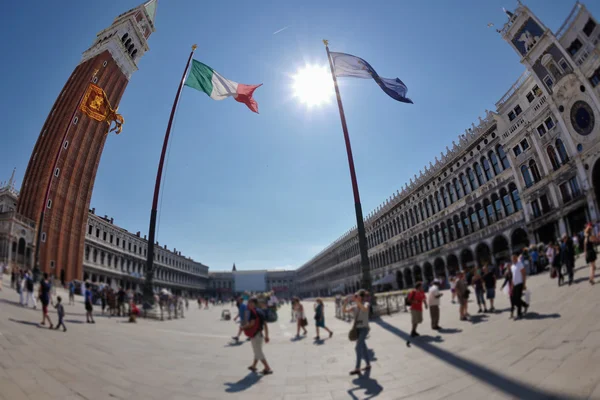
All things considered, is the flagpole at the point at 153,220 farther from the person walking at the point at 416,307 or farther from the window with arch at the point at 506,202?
the window with arch at the point at 506,202

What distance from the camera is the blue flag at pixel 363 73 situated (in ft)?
55.1

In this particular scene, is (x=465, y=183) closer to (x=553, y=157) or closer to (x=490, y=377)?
(x=553, y=157)

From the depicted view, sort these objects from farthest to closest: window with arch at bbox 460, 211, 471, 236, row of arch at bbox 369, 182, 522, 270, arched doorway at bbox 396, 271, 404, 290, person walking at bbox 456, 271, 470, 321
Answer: arched doorway at bbox 396, 271, 404, 290 → window with arch at bbox 460, 211, 471, 236 → row of arch at bbox 369, 182, 522, 270 → person walking at bbox 456, 271, 470, 321

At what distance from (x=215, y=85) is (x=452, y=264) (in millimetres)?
36134

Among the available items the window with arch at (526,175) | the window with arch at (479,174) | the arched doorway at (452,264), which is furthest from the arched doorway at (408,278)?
the window with arch at (526,175)

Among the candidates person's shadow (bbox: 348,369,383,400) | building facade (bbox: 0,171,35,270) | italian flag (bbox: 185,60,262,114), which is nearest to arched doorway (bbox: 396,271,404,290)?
italian flag (bbox: 185,60,262,114)

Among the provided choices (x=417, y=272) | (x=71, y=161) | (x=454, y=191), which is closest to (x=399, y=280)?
(x=417, y=272)

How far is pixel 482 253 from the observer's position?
3077cm

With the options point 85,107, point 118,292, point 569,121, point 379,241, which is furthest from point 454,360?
point 379,241

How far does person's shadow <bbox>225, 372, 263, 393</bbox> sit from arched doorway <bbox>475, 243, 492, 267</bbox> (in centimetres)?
3209

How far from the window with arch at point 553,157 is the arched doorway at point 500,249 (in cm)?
909

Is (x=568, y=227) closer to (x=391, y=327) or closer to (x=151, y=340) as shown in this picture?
(x=391, y=327)

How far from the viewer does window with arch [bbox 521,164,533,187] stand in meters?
22.6

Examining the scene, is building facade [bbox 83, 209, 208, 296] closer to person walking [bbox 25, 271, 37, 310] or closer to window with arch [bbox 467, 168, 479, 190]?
person walking [bbox 25, 271, 37, 310]
